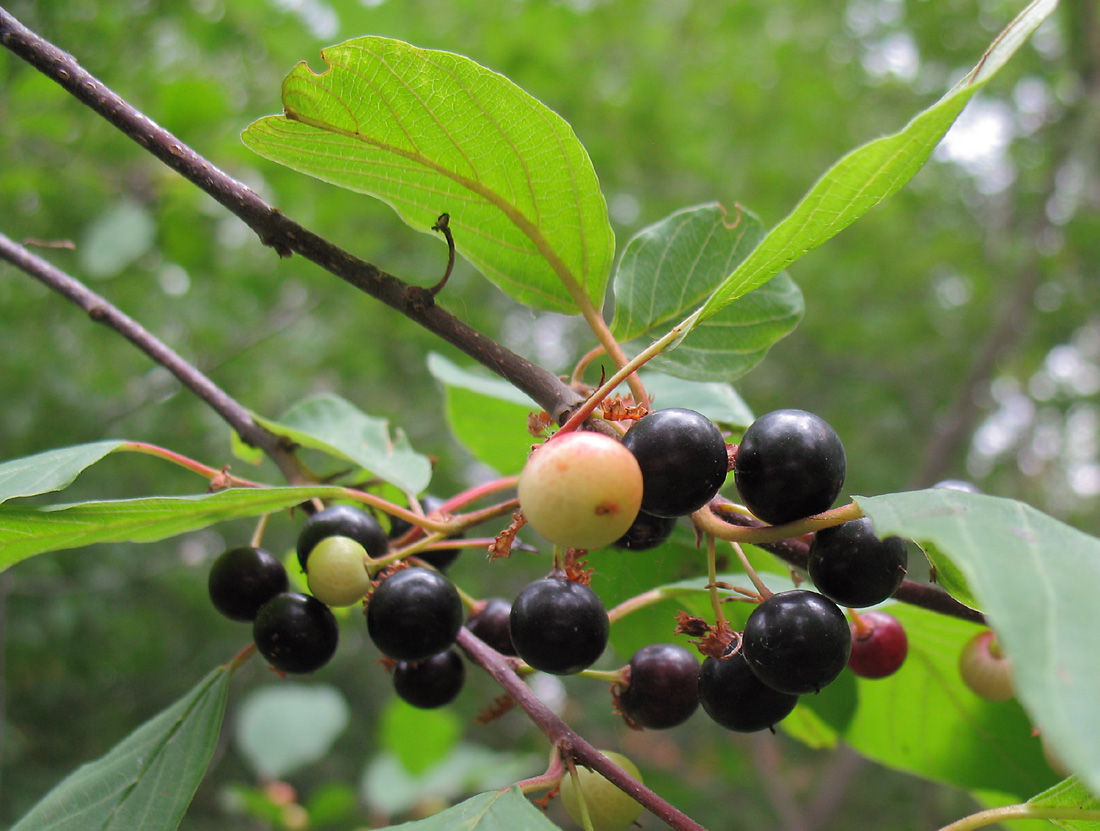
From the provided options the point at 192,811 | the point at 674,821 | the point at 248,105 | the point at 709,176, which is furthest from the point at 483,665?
the point at 192,811

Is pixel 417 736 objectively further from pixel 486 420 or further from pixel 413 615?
pixel 413 615

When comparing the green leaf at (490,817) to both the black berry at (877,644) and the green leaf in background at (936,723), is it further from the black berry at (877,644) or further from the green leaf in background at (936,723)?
the green leaf in background at (936,723)

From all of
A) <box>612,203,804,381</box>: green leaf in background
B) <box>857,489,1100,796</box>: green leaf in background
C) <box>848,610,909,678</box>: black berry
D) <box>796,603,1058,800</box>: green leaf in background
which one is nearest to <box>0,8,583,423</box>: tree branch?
<box>612,203,804,381</box>: green leaf in background

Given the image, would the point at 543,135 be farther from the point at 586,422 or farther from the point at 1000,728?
the point at 1000,728

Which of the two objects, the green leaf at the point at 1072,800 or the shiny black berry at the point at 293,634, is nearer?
the green leaf at the point at 1072,800

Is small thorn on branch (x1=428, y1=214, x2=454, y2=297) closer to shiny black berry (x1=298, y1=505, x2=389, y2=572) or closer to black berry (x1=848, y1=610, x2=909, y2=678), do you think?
shiny black berry (x1=298, y1=505, x2=389, y2=572)

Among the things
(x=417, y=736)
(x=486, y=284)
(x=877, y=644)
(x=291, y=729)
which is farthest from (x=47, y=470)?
(x=486, y=284)

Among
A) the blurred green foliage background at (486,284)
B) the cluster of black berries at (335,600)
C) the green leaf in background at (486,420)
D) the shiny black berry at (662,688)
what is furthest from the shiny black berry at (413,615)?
the blurred green foliage background at (486,284)
